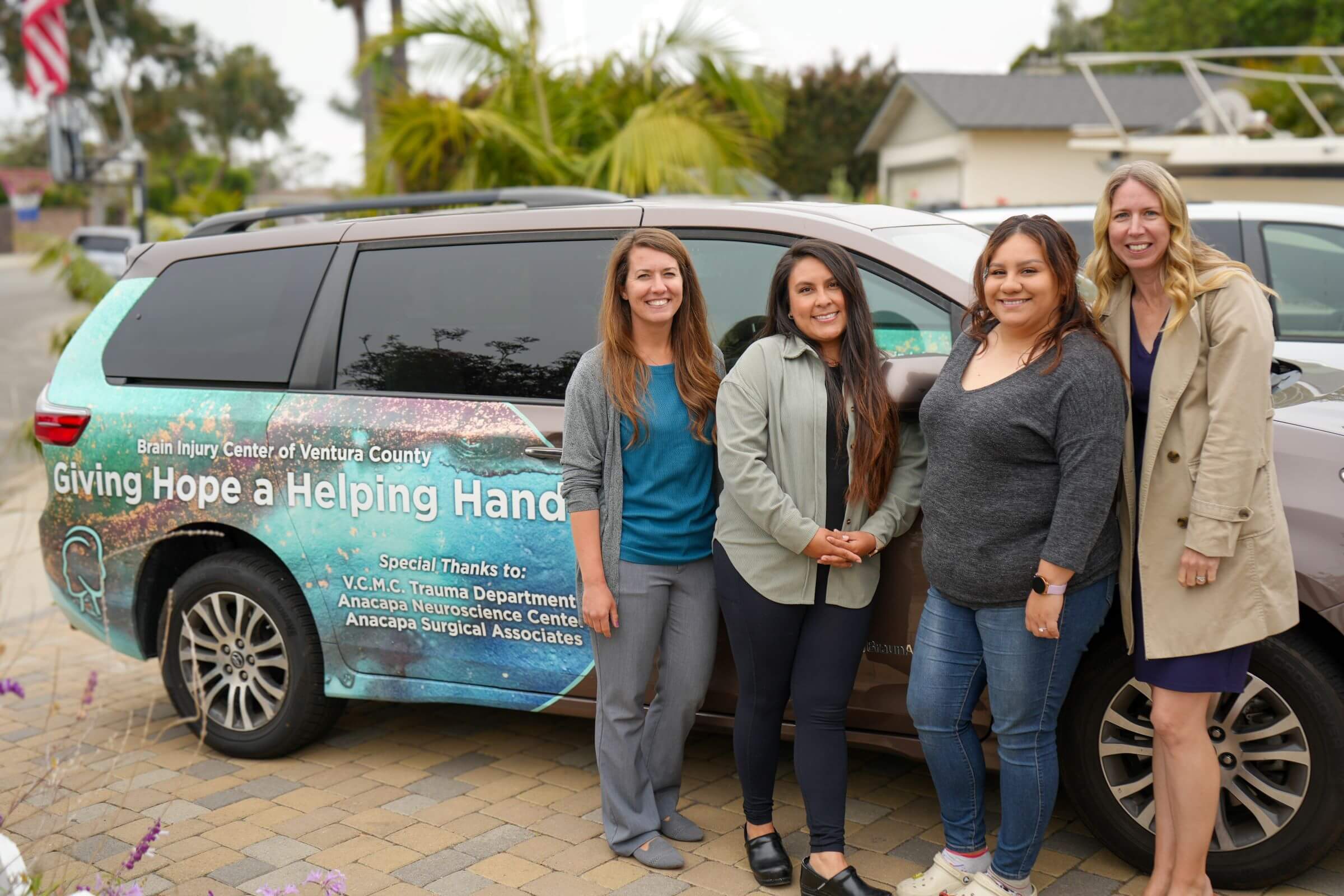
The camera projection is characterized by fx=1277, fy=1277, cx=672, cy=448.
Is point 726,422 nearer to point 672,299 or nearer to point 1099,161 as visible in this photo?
point 672,299

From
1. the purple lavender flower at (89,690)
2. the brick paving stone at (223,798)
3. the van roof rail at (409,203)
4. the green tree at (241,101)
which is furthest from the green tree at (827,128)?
the purple lavender flower at (89,690)

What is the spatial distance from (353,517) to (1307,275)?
4479mm

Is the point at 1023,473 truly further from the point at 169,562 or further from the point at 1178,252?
the point at 169,562

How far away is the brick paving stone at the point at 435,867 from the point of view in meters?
3.56

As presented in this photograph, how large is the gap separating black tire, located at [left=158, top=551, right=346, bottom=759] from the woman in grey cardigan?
1301 millimetres

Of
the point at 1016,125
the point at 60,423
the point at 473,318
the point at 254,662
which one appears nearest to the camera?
the point at 473,318

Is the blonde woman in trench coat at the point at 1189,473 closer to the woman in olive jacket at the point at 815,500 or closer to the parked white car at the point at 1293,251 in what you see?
the woman in olive jacket at the point at 815,500

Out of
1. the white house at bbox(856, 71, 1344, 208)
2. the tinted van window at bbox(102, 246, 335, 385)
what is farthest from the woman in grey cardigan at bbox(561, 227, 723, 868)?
the white house at bbox(856, 71, 1344, 208)

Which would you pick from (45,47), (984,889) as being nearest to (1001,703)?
(984,889)

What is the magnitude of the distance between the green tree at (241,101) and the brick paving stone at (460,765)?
54058 millimetres

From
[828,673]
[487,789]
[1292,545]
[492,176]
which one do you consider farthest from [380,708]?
[492,176]

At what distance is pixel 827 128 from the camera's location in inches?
1597

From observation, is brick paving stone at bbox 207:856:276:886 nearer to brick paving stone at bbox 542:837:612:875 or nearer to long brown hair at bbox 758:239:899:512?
brick paving stone at bbox 542:837:612:875

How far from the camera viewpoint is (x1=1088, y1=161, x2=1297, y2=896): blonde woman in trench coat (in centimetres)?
280
